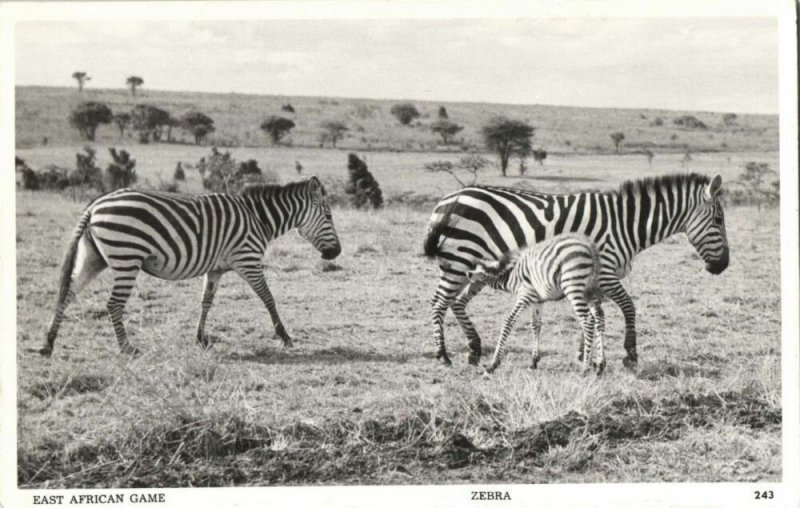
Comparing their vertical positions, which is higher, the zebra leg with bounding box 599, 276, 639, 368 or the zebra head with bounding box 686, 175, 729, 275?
the zebra head with bounding box 686, 175, 729, 275

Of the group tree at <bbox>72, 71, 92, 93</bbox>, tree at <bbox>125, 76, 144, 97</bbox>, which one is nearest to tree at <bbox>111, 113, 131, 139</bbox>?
tree at <bbox>125, 76, 144, 97</bbox>

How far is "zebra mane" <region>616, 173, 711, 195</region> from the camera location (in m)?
9.37

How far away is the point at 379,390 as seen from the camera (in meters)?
8.49

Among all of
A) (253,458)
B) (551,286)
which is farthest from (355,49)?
(253,458)

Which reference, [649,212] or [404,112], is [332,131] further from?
[649,212]

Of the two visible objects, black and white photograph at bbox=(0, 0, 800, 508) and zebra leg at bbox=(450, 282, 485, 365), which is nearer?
black and white photograph at bbox=(0, 0, 800, 508)

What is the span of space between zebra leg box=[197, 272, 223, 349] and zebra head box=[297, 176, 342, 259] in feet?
4.08

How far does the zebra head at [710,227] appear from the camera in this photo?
939cm

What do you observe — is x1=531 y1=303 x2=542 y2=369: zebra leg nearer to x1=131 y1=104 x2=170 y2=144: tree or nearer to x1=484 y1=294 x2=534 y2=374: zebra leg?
x1=484 y1=294 x2=534 y2=374: zebra leg

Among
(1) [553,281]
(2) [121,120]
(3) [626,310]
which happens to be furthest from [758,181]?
(2) [121,120]

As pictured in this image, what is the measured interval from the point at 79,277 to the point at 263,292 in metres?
2.01

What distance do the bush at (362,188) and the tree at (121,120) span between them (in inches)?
190

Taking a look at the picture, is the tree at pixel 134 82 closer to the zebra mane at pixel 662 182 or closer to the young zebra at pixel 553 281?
the young zebra at pixel 553 281

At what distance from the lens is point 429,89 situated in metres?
10.8
